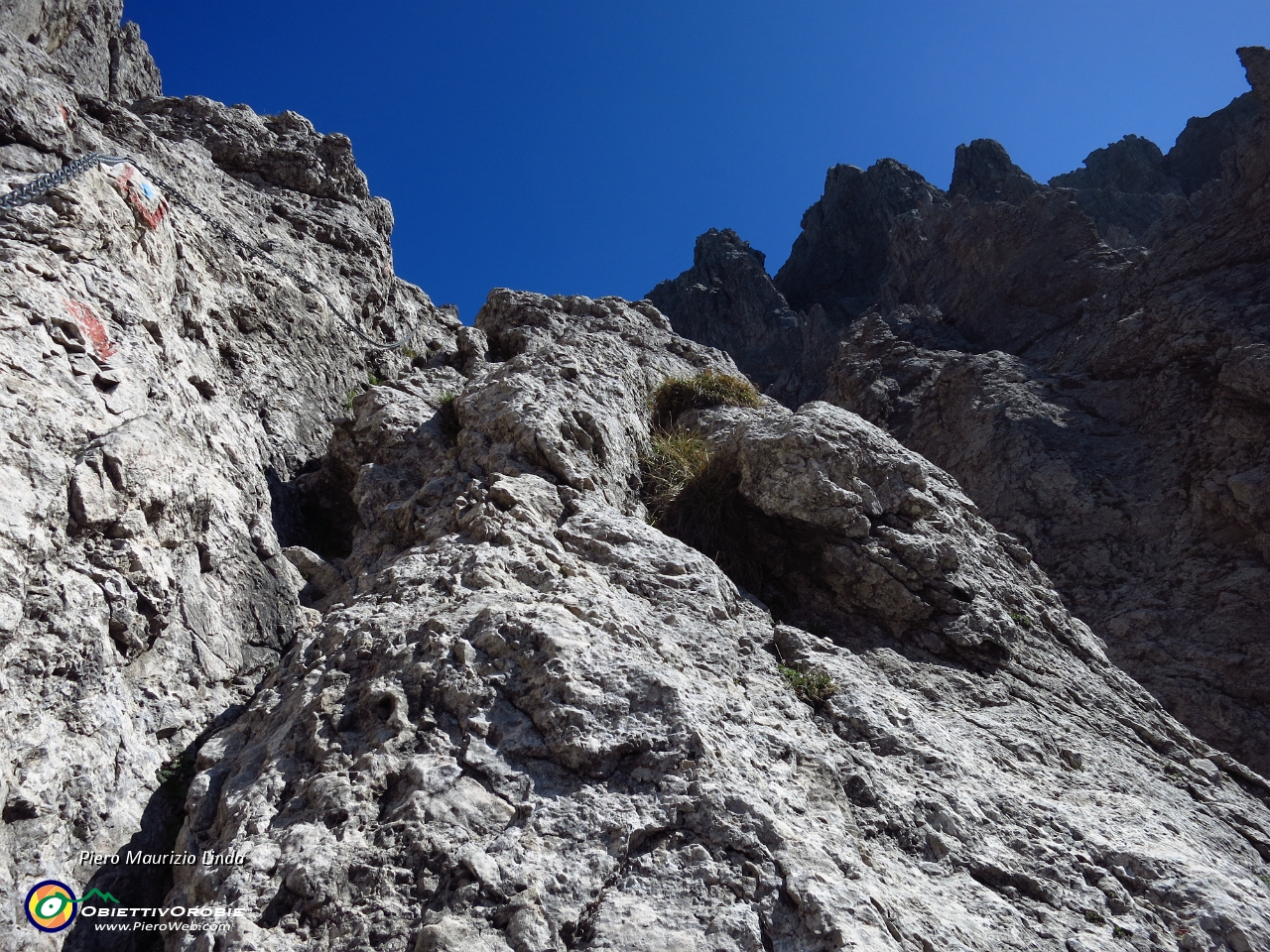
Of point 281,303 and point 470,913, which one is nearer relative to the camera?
point 470,913

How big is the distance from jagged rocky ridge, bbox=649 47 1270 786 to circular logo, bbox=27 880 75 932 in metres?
14.2

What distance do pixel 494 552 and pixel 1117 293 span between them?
2052 centimetres

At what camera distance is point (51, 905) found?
307 centimetres

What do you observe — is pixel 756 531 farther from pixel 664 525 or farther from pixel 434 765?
pixel 434 765

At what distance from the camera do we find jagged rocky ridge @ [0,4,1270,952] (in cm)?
321

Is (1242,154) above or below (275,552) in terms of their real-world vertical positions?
above

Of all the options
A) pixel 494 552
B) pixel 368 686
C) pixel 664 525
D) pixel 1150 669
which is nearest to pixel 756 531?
pixel 664 525

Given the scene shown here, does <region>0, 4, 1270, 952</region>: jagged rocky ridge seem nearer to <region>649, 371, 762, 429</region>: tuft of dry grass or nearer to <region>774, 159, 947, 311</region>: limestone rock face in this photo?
<region>649, 371, 762, 429</region>: tuft of dry grass

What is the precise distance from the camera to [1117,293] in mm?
19625

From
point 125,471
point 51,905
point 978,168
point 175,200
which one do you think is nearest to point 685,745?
point 51,905

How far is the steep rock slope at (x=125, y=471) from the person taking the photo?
353 cm

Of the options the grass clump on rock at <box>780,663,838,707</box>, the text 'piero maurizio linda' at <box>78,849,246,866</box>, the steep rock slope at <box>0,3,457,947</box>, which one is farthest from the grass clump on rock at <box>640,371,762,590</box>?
the text 'piero maurizio linda' at <box>78,849,246,866</box>

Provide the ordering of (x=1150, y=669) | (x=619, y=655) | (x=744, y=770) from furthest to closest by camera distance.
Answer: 1. (x=1150, y=669)
2. (x=619, y=655)
3. (x=744, y=770)

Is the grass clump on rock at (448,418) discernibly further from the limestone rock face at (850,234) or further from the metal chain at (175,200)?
the limestone rock face at (850,234)
